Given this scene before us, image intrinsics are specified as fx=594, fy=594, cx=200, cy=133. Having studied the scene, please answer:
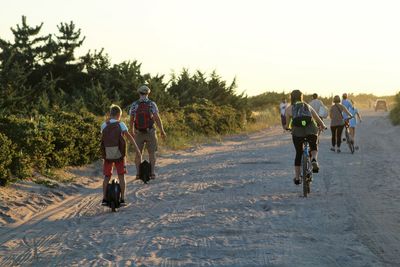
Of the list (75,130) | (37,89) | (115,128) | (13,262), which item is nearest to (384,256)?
(13,262)

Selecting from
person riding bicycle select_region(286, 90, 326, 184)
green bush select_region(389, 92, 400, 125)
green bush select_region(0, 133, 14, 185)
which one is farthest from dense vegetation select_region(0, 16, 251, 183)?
green bush select_region(389, 92, 400, 125)

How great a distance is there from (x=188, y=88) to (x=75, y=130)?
22494mm

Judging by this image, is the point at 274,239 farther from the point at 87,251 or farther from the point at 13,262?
the point at 13,262

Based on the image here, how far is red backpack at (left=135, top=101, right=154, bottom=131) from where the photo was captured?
12.7 meters

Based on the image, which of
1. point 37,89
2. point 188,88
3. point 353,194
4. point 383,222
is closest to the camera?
point 383,222

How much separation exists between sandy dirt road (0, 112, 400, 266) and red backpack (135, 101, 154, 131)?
129 cm

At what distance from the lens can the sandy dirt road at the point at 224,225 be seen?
6.51 meters

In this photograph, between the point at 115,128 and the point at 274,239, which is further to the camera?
the point at 115,128

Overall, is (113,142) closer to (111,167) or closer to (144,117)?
(111,167)

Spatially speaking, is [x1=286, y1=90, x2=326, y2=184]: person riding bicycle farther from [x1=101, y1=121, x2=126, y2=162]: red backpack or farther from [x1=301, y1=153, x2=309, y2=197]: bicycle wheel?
[x1=101, y1=121, x2=126, y2=162]: red backpack

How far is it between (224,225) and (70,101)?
22516 mm

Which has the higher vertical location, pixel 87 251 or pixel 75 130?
pixel 75 130

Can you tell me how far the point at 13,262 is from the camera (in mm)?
6555

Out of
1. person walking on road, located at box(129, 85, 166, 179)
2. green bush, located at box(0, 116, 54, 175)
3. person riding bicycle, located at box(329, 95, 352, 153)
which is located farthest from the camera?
person riding bicycle, located at box(329, 95, 352, 153)
